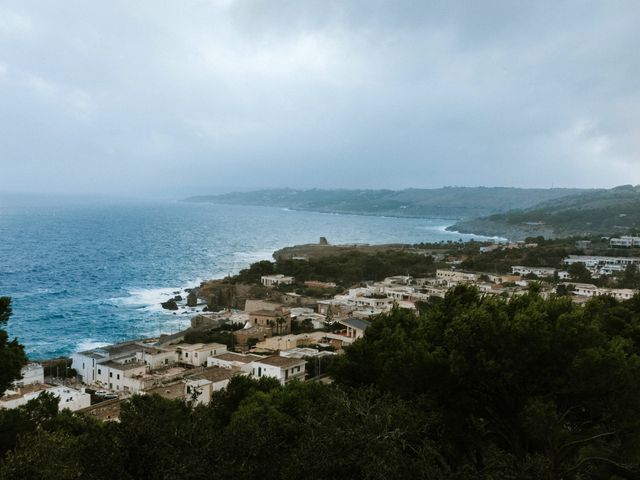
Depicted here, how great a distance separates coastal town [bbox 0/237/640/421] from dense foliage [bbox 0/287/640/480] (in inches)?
76.7

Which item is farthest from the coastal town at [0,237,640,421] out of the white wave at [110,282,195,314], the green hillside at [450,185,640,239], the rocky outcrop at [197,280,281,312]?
the green hillside at [450,185,640,239]

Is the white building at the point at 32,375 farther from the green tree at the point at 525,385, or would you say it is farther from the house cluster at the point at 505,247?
the house cluster at the point at 505,247

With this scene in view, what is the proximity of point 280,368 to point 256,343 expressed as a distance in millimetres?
8492

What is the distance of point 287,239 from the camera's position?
12125 centimetres

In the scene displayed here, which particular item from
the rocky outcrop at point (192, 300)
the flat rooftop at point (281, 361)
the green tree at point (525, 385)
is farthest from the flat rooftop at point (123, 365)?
the rocky outcrop at point (192, 300)

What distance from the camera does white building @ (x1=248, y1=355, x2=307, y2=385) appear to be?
23.5m

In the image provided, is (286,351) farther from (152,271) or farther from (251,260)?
(251,260)

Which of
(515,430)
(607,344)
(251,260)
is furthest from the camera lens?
(251,260)

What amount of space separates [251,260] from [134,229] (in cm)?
5774

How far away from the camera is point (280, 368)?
927 inches

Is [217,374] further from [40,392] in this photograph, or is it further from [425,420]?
[425,420]

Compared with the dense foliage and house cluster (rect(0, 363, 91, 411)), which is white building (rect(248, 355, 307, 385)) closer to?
house cluster (rect(0, 363, 91, 411))

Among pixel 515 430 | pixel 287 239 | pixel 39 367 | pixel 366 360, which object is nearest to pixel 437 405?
pixel 515 430

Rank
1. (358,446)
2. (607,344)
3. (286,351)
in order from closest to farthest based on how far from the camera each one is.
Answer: (358,446) → (607,344) → (286,351)
